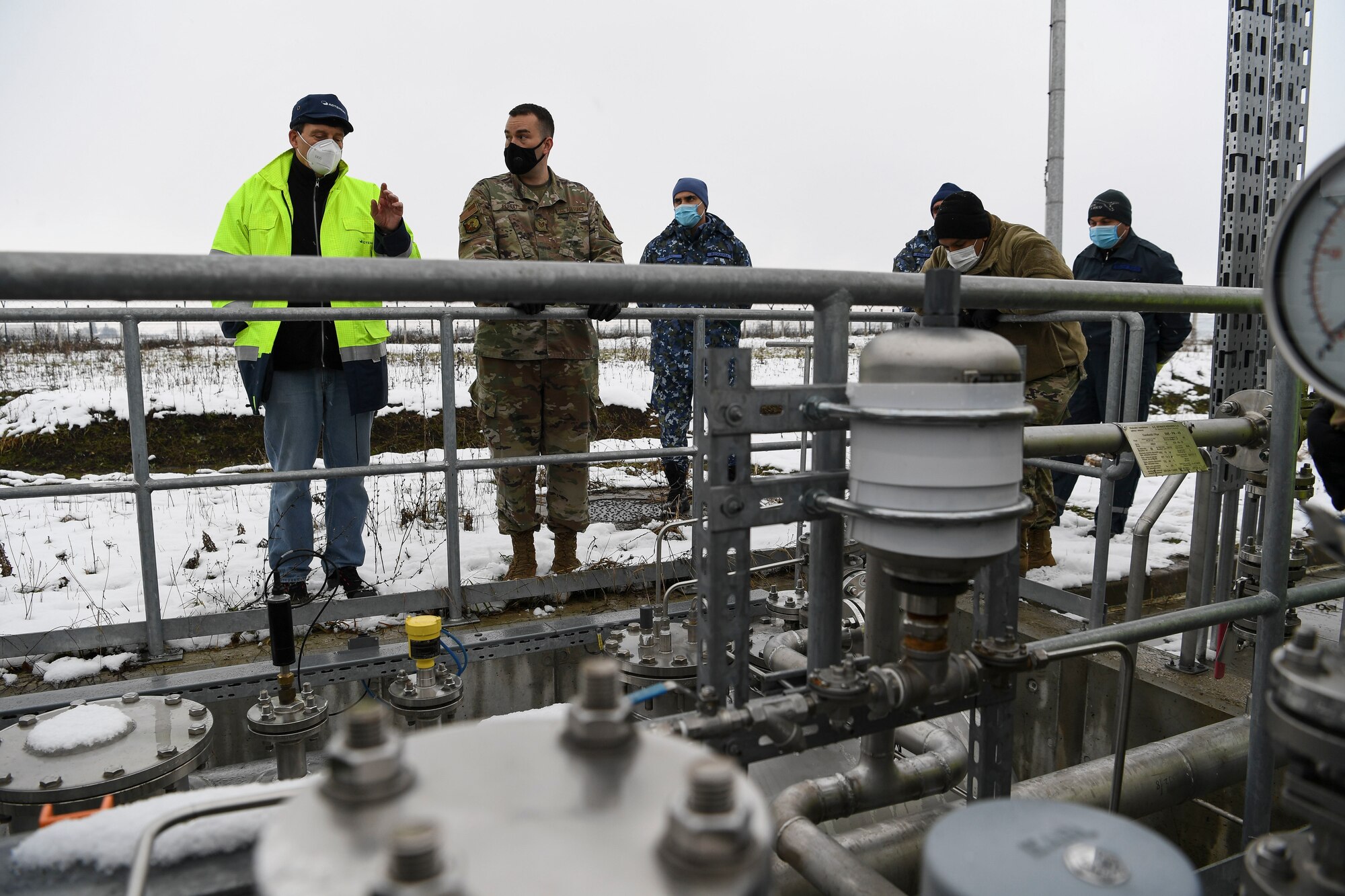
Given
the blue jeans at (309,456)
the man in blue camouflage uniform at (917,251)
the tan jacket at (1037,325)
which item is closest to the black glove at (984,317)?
the tan jacket at (1037,325)

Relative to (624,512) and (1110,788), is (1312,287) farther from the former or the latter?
(624,512)

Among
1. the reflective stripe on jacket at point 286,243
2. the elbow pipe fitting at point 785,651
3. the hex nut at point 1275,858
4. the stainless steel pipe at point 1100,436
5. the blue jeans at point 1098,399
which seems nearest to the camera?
the hex nut at point 1275,858

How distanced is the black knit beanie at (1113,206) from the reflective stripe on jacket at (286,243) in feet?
12.2

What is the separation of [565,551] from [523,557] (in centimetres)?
20

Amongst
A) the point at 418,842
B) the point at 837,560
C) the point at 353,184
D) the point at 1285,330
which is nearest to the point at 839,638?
the point at 837,560

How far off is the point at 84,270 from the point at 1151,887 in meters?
1.18

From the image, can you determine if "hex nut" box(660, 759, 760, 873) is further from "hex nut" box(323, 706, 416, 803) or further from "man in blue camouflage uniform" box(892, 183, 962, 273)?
"man in blue camouflage uniform" box(892, 183, 962, 273)

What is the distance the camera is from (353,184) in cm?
368

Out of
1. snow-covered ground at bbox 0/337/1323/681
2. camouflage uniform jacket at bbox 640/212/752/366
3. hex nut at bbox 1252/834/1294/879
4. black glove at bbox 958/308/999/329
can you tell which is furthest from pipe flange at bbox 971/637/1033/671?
camouflage uniform jacket at bbox 640/212/752/366

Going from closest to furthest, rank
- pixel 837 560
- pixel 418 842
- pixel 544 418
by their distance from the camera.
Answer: pixel 418 842
pixel 837 560
pixel 544 418

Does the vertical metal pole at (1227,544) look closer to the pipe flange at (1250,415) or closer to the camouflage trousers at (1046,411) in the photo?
the pipe flange at (1250,415)

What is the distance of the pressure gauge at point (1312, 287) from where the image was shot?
108 centimetres

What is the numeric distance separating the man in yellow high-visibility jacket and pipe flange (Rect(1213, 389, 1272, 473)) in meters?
2.95

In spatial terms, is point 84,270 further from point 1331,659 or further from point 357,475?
point 357,475
